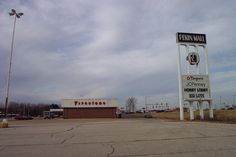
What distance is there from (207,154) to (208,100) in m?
32.0

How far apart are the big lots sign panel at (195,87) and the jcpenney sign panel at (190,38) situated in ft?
16.3

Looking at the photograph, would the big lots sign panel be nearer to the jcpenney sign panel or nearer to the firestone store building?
the jcpenney sign panel

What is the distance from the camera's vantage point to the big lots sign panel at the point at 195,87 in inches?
1533

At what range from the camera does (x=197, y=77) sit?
39781 mm

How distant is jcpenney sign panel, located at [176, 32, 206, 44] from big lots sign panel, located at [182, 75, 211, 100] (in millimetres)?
4957

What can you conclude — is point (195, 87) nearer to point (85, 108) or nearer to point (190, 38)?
point (190, 38)

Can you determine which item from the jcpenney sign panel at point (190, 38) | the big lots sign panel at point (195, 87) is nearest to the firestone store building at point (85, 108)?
the jcpenney sign panel at point (190, 38)

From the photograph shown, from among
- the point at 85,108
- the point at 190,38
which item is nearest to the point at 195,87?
the point at 190,38

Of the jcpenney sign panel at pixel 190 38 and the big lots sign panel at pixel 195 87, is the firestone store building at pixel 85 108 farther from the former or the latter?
the big lots sign panel at pixel 195 87

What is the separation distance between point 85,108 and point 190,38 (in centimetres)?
4696

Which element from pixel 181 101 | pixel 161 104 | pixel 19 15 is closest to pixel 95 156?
pixel 181 101

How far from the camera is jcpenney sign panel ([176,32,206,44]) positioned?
40575 mm

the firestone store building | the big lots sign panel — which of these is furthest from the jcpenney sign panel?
the firestone store building

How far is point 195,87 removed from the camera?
39656 mm
